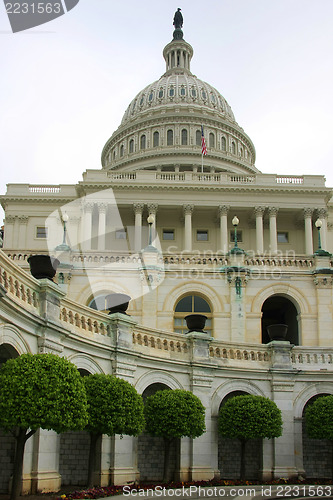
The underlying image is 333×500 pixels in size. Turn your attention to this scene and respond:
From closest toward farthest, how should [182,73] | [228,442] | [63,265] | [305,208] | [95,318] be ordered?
1. [95,318]
2. [228,442]
3. [63,265]
4. [305,208]
5. [182,73]

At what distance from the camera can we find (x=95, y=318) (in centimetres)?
2511

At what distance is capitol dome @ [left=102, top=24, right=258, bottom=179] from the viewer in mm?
106875

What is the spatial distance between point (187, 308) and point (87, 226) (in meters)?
41.6

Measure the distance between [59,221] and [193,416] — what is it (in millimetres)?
59395

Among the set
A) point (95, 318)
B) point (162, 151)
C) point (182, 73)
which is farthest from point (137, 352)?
point (182, 73)

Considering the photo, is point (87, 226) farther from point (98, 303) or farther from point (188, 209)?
point (98, 303)

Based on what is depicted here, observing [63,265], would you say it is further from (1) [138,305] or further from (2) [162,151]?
(2) [162,151]

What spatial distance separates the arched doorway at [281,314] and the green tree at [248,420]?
12192mm

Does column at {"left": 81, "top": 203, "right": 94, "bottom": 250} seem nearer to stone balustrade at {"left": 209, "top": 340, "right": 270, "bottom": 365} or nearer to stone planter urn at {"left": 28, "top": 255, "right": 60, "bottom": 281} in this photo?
stone balustrade at {"left": 209, "top": 340, "right": 270, "bottom": 365}

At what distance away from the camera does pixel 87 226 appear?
78.4m

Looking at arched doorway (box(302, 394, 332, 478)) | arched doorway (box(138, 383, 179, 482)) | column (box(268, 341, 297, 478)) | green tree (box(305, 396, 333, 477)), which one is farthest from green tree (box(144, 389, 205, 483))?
arched doorway (box(302, 394, 332, 478))

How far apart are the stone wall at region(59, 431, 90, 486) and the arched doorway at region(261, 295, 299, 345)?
1842 cm

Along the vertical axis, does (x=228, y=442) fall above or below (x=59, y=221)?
below

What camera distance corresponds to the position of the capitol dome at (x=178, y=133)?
107 metres
